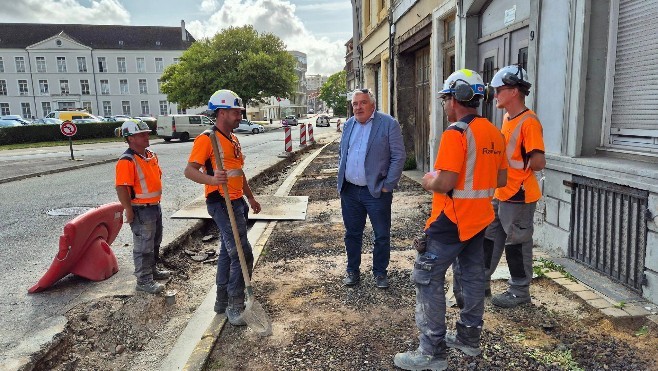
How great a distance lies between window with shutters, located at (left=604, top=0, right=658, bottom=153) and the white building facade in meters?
67.1

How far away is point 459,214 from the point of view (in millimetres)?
2832

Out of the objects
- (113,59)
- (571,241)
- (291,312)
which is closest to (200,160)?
(291,312)

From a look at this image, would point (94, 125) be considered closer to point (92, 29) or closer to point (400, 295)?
point (400, 295)

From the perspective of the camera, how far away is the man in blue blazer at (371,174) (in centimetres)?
432

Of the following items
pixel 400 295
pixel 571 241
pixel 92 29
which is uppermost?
pixel 92 29

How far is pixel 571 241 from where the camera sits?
4.64m

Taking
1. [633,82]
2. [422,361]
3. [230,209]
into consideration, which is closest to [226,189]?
[230,209]

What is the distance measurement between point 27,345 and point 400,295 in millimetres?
2934

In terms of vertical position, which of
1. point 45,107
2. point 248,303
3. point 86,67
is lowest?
point 248,303

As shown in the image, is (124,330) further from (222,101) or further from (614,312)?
(614,312)

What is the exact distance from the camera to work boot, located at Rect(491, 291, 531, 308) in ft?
12.5

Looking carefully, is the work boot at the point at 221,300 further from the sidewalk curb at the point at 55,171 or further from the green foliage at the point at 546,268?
the sidewalk curb at the point at 55,171

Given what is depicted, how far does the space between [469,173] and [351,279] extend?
2.02 metres

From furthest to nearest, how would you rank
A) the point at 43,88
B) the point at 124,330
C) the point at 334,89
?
the point at 334,89, the point at 43,88, the point at 124,330
